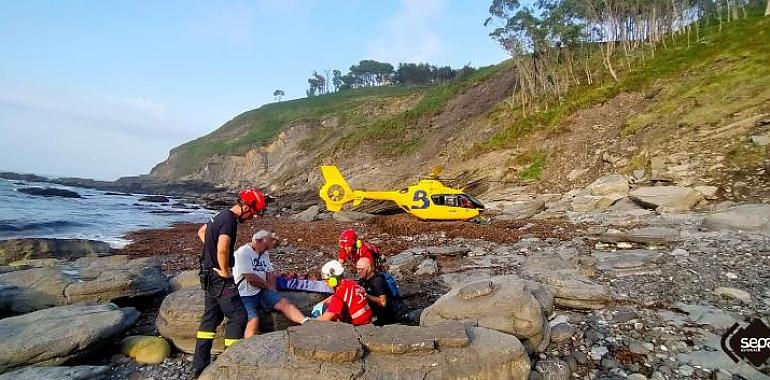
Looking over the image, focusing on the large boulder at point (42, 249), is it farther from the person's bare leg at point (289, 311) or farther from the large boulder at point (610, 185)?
the large boulder at point (610, 185)

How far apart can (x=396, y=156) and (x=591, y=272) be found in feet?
112

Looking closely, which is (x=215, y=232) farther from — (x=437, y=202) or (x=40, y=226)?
(x=40, y=226)

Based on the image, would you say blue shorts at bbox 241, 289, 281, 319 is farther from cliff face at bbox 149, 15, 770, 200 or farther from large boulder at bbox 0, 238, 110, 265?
cliff face at bbox 149, 15, 770, 200

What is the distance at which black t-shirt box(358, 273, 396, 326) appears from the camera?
6.25 meters

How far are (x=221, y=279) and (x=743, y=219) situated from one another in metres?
13.2

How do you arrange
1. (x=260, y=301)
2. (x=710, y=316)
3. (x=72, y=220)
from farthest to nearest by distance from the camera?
(x=72, y=220), (x=260, y=301), (x=710, y=316)

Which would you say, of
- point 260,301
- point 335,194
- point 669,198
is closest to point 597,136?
point 669,198

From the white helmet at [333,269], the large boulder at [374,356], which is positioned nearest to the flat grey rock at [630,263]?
the large boulder at [374,356]

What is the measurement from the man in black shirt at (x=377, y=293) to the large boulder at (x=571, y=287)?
3050 millimetres

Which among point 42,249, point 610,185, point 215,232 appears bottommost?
point 42,249

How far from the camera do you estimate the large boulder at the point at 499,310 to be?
215 inches

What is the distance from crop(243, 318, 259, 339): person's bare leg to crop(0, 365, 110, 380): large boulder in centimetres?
181

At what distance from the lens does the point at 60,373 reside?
16.1ft

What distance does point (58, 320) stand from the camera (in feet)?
19.5
